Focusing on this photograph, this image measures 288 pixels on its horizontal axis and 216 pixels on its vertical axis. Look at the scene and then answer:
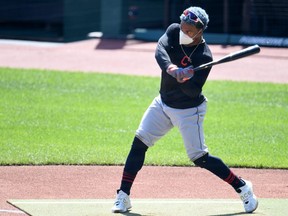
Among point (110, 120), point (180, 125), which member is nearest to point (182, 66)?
point (180, 125)

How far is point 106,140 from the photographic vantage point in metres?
11.2

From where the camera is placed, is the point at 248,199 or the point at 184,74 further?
the point at 248,199

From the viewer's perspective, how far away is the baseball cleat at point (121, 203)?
718 centimetres

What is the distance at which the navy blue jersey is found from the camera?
7000mm

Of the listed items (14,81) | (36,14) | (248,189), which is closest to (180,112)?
(248,189)

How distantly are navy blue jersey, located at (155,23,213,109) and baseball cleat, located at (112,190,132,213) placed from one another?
89cm

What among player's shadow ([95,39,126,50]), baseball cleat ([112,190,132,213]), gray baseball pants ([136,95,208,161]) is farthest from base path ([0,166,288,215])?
player's shadow ([95,39,126,50])

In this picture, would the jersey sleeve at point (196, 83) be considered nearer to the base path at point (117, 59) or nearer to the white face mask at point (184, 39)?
the white face mask at point (184, 39)

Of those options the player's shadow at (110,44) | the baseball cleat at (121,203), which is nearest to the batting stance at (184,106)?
the baseball cleat at (121,203)

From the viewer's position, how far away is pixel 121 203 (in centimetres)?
721

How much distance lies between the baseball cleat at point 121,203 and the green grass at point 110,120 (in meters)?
2.48

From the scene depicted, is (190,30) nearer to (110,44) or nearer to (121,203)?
(121,203)

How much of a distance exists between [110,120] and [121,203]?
5573 millimetres

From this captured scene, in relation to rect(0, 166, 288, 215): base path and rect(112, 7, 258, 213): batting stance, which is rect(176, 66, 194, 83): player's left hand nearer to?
rect(112, 7, 258, 213): batting stance
